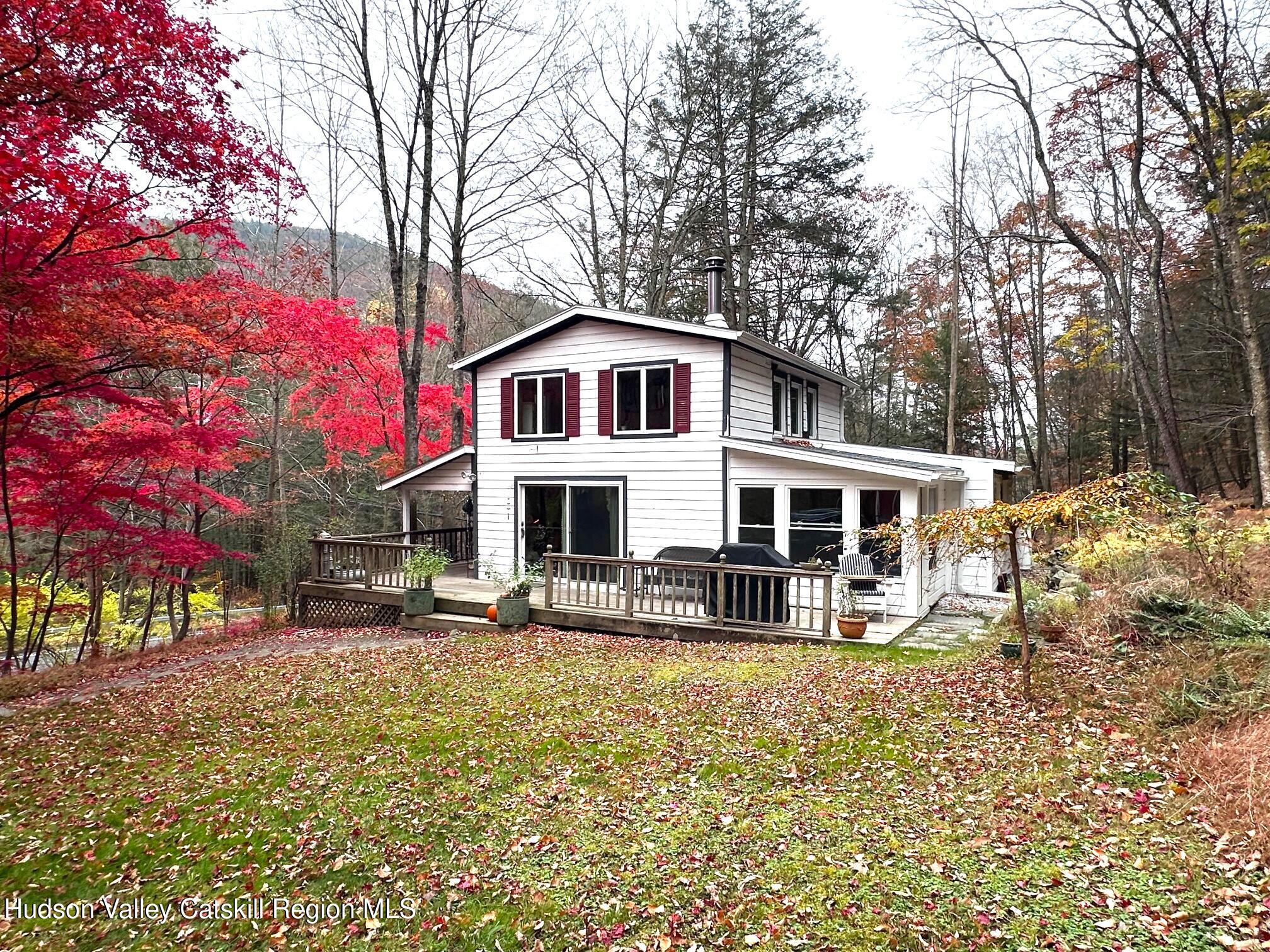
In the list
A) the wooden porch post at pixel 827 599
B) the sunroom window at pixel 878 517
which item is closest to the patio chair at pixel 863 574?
A: the sunroom window at pixel 878 517

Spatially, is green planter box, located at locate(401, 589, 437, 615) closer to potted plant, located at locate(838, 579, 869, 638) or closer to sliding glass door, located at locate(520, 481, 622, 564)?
sliding glass door, located at locate(520, 481, 622, 564)

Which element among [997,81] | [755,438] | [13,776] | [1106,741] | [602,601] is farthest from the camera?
[997,81]

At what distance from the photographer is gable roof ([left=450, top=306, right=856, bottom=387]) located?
36.4ft

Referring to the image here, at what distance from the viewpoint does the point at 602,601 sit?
10719 millimetres

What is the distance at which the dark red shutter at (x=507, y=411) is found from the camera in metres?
13.3

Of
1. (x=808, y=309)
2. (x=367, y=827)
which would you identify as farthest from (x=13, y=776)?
(x=808, y=309)

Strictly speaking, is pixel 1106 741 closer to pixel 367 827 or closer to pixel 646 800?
pixel 646 800

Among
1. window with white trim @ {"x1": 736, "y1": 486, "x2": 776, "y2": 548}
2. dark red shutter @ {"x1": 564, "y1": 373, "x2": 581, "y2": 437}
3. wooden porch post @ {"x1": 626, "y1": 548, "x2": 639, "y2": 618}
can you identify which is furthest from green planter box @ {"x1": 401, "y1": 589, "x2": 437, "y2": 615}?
window with white trim @ {"x1": 736, "y1": 486, "x2": 776, "y2": 548}

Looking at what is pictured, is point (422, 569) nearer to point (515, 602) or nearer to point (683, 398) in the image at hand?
point (515, 602)

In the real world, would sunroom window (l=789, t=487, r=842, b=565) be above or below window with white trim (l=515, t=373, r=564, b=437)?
below

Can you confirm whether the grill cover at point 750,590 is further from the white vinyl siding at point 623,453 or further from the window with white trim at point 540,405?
the window with white trim at point 540,405

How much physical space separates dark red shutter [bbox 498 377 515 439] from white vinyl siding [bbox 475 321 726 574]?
16cm

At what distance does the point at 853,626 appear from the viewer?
27.2 ft

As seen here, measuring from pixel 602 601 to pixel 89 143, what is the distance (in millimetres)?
9240
